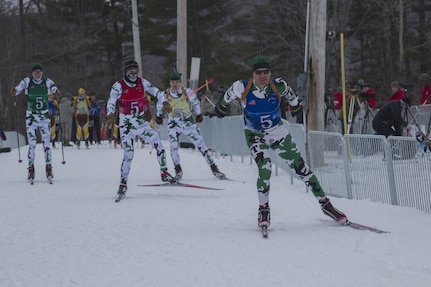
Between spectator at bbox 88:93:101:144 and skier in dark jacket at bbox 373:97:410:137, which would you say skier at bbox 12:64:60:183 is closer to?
skier in dark jacket at bbox 373:97:410:137

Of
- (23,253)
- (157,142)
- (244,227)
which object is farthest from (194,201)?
(23,253)

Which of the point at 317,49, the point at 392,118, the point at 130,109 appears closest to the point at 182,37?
the point at 317,49

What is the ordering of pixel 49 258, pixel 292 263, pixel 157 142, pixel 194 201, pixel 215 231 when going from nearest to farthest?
pixel 292 263
pixel 49 258
pixel 215 231
pixel 194 201
pixel 157 142

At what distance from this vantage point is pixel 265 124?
7.68 metres

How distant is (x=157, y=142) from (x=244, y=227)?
12.2ft

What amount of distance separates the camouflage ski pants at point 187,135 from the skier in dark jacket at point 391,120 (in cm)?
406

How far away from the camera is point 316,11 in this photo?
13.8 metres

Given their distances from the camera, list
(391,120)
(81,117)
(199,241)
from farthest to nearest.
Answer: (81,117), (391,120), (199,241)

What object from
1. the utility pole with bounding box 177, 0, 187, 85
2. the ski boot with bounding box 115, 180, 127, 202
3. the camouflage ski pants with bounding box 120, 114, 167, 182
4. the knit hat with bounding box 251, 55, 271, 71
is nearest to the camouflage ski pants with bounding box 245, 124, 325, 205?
the knit hat with bounding box 251, 55, 271, 71

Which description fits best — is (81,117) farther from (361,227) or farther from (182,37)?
(361,227)

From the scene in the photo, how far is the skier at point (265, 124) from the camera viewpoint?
7.55m

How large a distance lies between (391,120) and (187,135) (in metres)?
4.60

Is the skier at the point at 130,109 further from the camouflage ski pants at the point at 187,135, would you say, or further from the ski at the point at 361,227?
the ski at the point at 361,227

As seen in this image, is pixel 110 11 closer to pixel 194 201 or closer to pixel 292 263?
pixel 194 201
